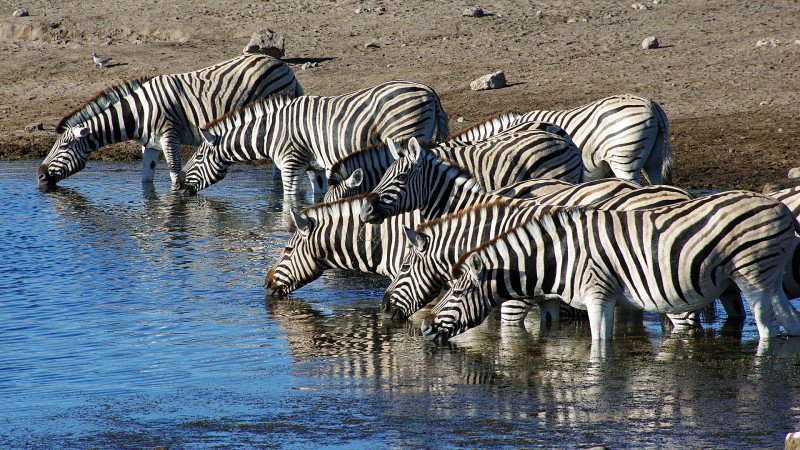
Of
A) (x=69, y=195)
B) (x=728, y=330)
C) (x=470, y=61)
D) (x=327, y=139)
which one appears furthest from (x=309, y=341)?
(x=470, y=61)

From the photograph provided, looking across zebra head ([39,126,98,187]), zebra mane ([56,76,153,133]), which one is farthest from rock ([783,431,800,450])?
zebra head ([39,126,98,187])

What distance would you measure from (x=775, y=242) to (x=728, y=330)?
1443 mm

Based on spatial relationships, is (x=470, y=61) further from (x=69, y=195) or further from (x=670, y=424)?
(x=670, y=424)

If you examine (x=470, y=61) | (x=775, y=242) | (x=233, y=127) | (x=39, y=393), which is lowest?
(x=39, y=393)

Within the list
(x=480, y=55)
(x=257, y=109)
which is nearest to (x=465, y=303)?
(x=257, y=109)

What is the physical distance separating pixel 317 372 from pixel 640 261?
7.97 feet

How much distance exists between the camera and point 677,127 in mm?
18547

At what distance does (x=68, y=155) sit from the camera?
60.8ft

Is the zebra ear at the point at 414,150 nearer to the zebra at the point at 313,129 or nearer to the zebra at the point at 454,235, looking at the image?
the zebra at the point at 454,235

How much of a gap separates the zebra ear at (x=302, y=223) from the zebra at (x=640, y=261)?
2334mm

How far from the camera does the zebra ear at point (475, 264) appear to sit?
879cm

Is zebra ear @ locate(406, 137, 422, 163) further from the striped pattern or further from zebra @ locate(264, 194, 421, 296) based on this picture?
the striped pattern

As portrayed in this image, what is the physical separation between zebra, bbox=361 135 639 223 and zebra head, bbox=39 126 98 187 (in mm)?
9285

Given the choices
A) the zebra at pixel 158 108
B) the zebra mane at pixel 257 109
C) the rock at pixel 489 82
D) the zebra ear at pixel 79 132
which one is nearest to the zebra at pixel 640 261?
the zebra mane at pixel 257 109
